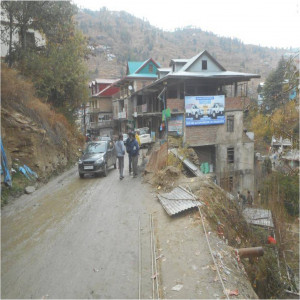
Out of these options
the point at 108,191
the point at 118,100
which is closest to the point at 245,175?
the point at 108,191

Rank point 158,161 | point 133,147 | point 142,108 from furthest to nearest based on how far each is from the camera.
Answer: point 142,108
point 158,161
point 133,147

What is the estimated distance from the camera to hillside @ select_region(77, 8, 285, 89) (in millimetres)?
116906

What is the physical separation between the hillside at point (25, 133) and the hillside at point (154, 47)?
92053mm

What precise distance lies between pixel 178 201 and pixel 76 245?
11.4 feet

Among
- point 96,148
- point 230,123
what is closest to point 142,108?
point 230,123

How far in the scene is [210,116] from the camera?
23.1 meters

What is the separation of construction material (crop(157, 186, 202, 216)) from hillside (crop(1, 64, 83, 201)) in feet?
19.0

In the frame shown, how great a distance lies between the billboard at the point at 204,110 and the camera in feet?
72.9

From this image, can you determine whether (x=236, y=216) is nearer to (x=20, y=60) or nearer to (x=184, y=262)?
(x=184, y=262)

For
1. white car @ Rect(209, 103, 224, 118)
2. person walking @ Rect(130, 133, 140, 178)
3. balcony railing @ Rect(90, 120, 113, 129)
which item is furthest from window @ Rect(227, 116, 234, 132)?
balcony railing @ Rect(90, 120, 113, 129)

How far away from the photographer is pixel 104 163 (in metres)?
13.6

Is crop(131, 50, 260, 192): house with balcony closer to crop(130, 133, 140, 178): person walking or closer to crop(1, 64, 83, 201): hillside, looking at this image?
crop(130, 133, 140, 178): person walking

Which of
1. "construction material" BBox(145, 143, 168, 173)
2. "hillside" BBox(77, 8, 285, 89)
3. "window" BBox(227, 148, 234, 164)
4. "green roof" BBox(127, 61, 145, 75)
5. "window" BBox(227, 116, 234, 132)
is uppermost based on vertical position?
"hillside" BBox(77, 8, 285, 89)

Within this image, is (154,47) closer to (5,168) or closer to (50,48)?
(50,48)
